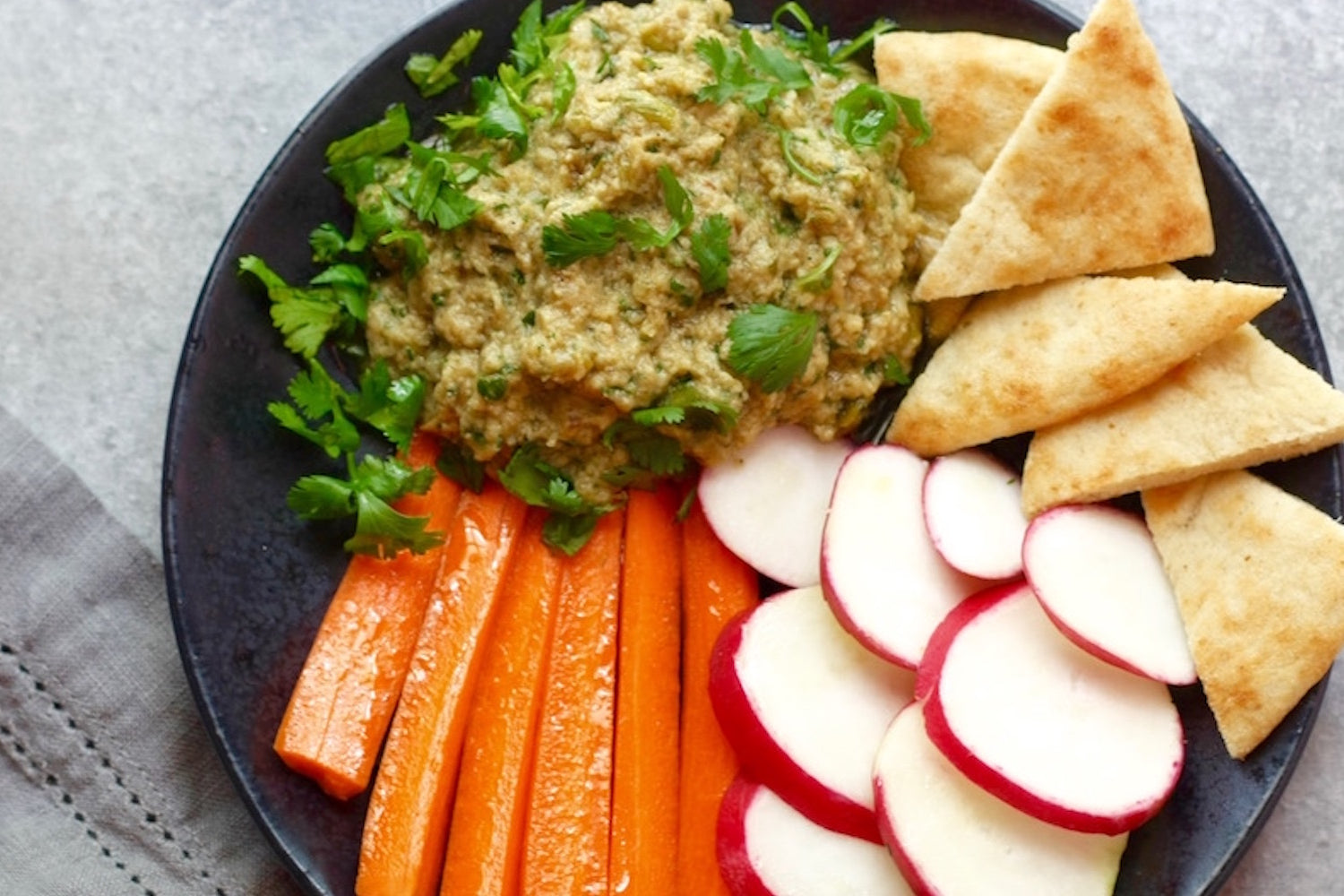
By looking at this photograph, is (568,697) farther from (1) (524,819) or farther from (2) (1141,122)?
(2) (1141,122)

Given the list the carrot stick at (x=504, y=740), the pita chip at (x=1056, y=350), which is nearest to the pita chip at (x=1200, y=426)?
the pita chip at (x=1056, y=350)

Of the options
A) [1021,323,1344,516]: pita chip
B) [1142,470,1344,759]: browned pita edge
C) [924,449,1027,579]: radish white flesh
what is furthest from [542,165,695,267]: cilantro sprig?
[1142,470,1344,759]: browned pita edge

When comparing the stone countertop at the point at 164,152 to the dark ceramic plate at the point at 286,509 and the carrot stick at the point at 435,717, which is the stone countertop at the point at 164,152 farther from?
the carrot stick at the point at 435,717

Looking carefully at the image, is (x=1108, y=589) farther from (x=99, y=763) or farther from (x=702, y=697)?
(x=99, y=763)

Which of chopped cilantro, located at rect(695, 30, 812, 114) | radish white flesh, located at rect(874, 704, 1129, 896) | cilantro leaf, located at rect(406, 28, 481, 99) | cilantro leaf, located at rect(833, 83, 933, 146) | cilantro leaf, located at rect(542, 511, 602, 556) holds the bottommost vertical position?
radish white flesh, located at rect(874, 704, 1129, 896)

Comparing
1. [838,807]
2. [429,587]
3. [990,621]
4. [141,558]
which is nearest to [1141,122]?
[990,621]

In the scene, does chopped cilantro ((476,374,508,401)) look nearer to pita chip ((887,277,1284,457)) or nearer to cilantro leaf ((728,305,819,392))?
cilantro leaf ((728,305,819,392))
